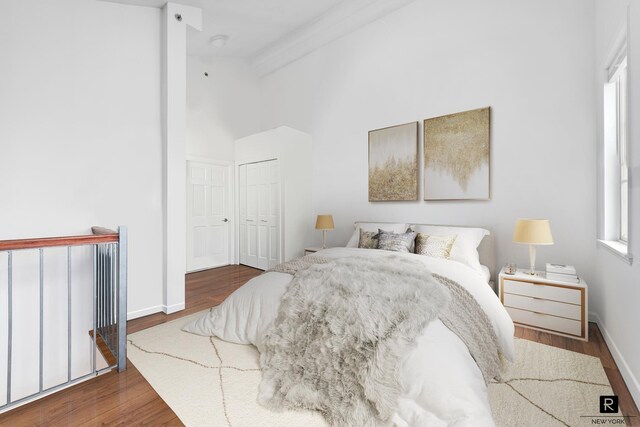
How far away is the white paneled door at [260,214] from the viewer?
466cm

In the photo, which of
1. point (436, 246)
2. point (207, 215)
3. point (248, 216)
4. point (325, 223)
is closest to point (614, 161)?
point (436, 246)

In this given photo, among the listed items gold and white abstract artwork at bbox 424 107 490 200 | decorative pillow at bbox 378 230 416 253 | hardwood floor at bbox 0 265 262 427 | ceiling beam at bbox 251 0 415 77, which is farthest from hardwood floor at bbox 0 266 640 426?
ceiling beam at bbox 251 0 415 77

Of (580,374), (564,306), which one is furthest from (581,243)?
(580,374)

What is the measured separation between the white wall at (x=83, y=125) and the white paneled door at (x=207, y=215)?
5.74 feet

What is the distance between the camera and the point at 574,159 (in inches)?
106

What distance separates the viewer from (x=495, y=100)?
3090 mm

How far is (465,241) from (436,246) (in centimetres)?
25

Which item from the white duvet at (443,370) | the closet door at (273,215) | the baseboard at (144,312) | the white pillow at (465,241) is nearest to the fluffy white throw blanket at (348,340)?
the white duvet at (443,370)

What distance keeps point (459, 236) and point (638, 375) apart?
1465mm

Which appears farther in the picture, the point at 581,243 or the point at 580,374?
the point at 581,243

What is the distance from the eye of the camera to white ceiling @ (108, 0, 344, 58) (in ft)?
12.2

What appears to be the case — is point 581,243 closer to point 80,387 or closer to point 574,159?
point 574,159

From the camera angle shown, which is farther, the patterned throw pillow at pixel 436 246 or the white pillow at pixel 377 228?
the white pillow at pixel 377 228

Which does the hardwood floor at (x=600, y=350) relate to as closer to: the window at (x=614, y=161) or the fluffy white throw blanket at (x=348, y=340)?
the window at (x=614, y=161)
